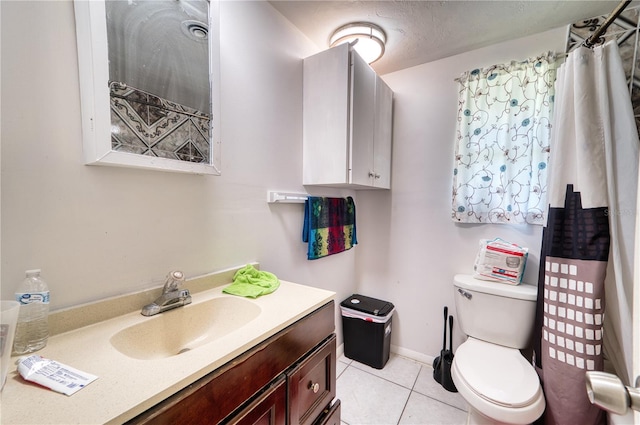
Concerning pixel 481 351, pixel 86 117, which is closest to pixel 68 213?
pixel 86 117

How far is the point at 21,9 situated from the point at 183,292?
934mm

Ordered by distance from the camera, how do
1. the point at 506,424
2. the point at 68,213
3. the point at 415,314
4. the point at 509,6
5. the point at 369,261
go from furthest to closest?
the point at 369,261
the point at 415,314
the point at 509,6
the point at 506,424
the point at 68,213

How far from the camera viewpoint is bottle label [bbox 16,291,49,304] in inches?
25.6

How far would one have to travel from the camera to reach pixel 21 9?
67 centimetres

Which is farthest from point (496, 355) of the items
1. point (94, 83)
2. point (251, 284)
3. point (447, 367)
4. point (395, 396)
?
point (94, 83)

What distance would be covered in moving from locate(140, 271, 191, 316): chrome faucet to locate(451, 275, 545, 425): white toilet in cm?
135

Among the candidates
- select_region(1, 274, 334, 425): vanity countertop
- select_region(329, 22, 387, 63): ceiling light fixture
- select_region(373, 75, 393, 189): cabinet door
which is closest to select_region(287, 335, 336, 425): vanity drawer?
select_region(1, 274, 334, 425): vanity countertop

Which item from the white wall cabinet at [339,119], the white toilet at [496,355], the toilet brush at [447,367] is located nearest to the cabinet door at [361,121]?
the white wall cabinet at [339,119]

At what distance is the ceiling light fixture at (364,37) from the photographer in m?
1.54

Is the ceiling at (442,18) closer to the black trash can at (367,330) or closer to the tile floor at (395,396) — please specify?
the black trash can at (367,330)

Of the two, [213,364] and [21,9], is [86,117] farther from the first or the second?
[213,364]

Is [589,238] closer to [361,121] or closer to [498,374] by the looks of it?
[498,374]

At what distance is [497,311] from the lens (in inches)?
60.8

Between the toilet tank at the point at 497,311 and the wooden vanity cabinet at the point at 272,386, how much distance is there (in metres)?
1.07
